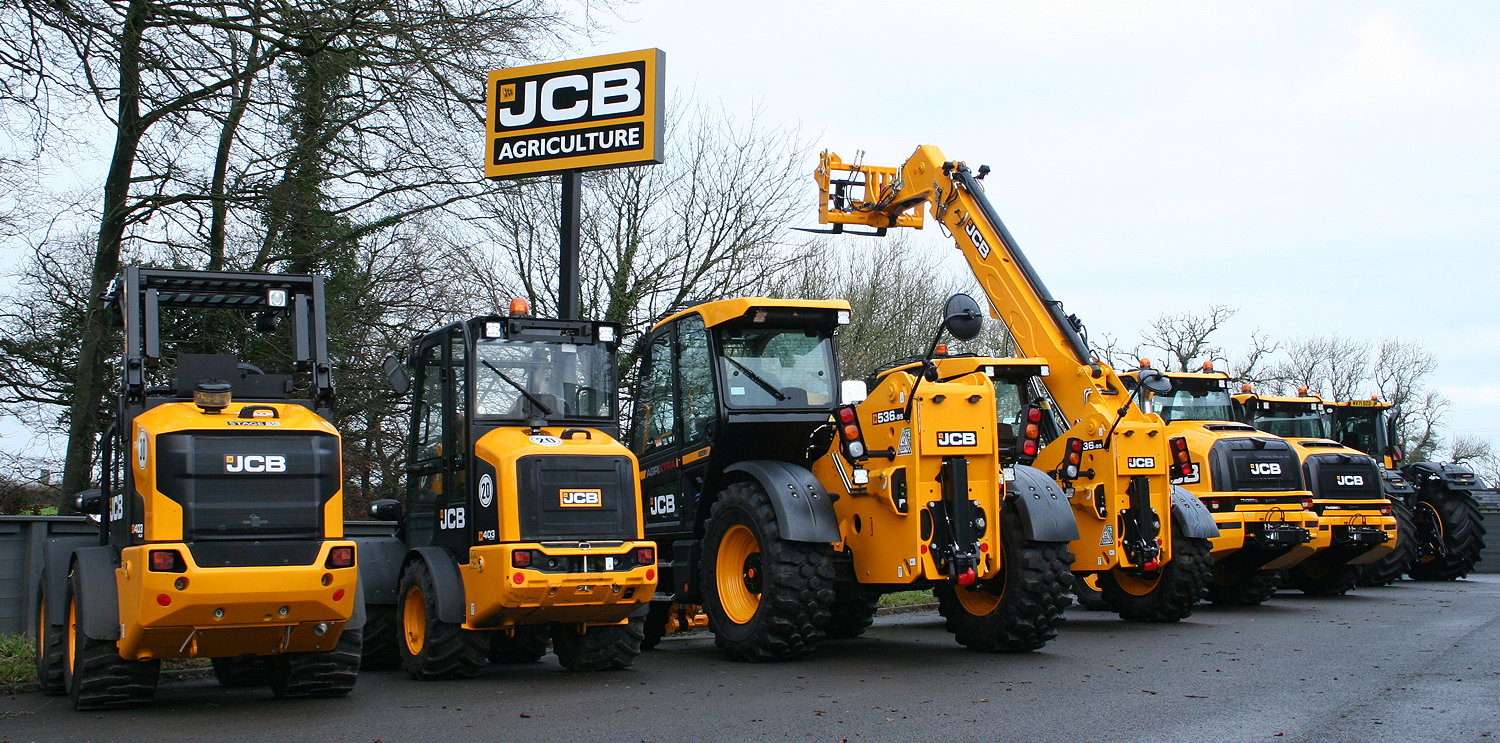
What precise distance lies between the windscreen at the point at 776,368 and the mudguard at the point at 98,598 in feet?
16.2

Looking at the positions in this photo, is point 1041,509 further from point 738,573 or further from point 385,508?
point 385,508

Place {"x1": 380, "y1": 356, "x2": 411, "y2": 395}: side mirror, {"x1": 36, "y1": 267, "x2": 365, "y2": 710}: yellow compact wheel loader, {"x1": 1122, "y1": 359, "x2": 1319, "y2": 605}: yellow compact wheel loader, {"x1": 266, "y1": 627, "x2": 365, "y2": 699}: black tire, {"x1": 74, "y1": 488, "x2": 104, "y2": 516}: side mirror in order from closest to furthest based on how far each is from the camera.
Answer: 1. {"x1": 36, "y1": 267, "x2": 365, "y2": 710}: yellow compact wheel loader
2. {"x1": 266, "y1": 627, "x2": 365, "y2": 699}: black tire
3. {"x1": 74, "y1": 488, "x2": 104, "y2": 516}: side mirror
4. {"x1": 380, "y1": 356, "x2": 411, "y2": 395}: side mirror
5. {"x1": 1122, "y1": 359, "x2": 1319, "y2": 605}: yellow compact wheel loader

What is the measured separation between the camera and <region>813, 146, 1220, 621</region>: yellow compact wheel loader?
13820 millimetres

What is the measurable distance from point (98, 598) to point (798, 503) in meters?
4.92

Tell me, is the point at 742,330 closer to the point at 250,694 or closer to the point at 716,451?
the point at 716,451

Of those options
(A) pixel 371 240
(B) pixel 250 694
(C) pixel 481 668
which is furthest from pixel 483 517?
(A) pixel 371 240

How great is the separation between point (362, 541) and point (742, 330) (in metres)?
3.59

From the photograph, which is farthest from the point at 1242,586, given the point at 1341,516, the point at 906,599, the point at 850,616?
the point at 850,616

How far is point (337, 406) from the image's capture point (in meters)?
17.8

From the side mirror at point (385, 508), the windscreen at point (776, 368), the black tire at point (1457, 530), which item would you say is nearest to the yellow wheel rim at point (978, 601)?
the windscreen at point (776, 368)

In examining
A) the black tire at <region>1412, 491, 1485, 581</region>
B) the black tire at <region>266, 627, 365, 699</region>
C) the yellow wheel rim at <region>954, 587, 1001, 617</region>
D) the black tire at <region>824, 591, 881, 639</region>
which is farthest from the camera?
the black tire at <region>1412, 491, 1485, 581</region>

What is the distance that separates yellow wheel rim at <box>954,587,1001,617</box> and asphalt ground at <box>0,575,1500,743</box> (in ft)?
1.25

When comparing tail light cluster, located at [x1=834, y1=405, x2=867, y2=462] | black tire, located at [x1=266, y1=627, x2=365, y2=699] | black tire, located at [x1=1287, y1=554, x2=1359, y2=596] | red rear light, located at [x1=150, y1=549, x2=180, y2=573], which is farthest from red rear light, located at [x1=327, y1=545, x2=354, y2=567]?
black tire, located at [x1=1287, y1=554, x2=1359, y2=596]

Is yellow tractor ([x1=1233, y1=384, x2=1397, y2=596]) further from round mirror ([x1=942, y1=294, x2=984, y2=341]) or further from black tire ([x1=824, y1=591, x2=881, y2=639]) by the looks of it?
round mirror ([x1=942, y1=294, x2=984, y2=341])
